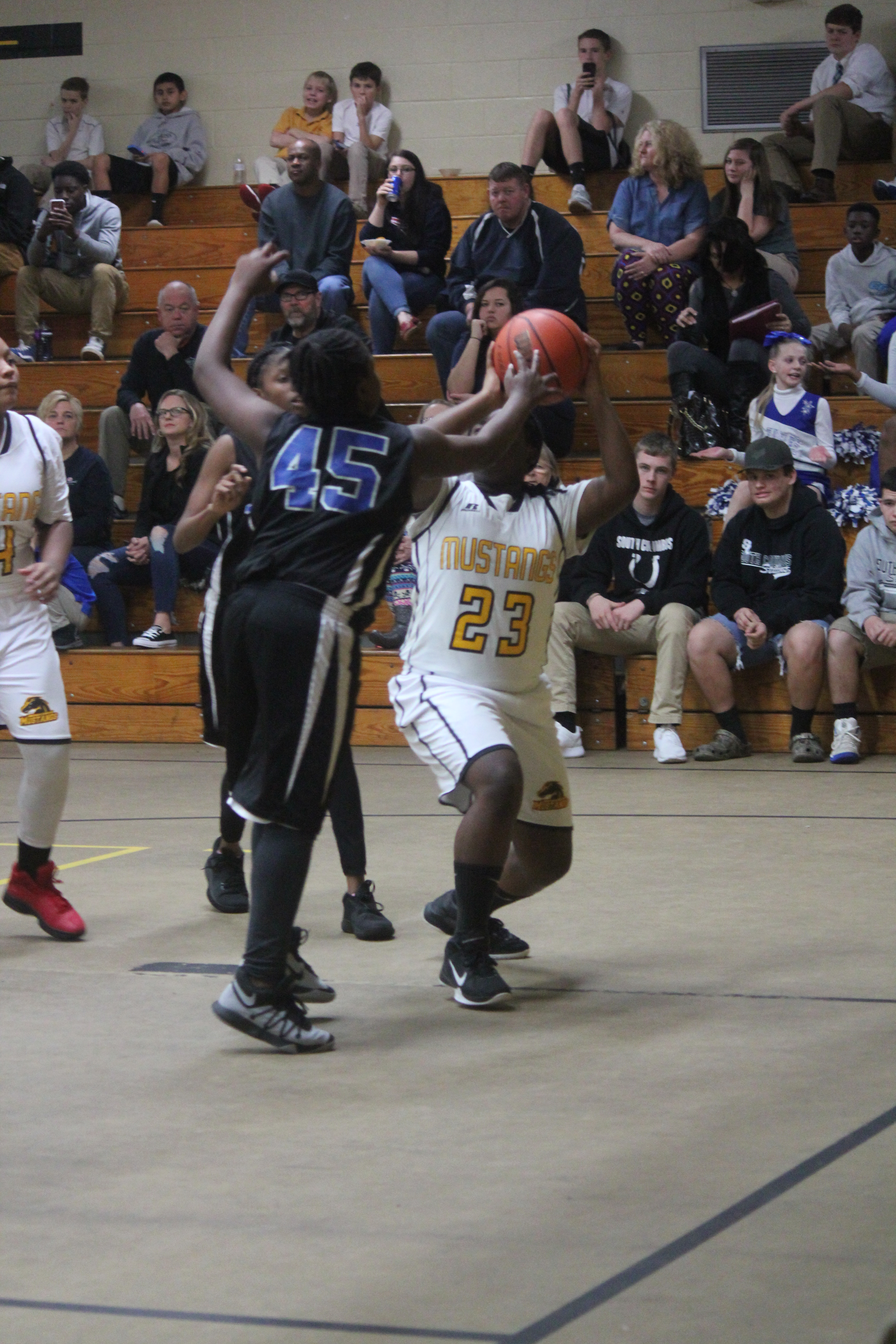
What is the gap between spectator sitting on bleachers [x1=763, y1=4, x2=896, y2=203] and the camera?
12562 millimetres

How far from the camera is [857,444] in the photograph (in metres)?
9.70

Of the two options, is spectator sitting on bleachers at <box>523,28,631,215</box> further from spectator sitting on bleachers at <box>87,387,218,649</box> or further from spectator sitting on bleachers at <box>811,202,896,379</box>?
spectator sitting on bleachers at <box>87,387,218,649</box>

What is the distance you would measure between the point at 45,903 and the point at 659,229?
7.49 metres

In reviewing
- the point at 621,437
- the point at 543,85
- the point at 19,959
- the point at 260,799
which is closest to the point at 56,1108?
the point at 260,799

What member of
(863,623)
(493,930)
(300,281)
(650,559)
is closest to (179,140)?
(650,559)

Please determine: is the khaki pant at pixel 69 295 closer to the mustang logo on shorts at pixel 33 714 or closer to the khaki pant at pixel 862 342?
the khaki pant at pixel 862 342

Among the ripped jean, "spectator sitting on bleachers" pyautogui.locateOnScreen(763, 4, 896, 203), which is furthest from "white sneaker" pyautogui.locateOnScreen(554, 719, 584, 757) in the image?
"spectator sitting on bleachers" pyautogui.locateOnScreen(763, 4, 896, 203)

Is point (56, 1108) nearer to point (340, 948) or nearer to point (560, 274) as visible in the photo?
point (340, 948)

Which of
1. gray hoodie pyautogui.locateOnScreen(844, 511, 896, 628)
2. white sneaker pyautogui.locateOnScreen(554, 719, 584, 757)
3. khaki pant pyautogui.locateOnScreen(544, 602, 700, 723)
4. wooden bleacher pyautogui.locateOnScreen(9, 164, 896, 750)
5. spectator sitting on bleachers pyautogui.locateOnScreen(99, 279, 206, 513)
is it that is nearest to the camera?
gray hoodie pyautogui.locateOnScreen(844, 511, 896, 628)

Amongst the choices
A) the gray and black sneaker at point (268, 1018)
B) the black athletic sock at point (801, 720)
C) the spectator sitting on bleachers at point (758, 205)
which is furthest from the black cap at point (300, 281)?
the spectator sitting on bleachers at point (758, 205)

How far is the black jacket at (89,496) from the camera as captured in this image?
9922 millimetres

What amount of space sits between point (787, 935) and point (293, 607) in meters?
2.03

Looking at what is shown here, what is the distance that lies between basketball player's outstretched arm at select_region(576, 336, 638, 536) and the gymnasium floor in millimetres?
1267

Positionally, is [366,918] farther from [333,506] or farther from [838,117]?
[838,117]
